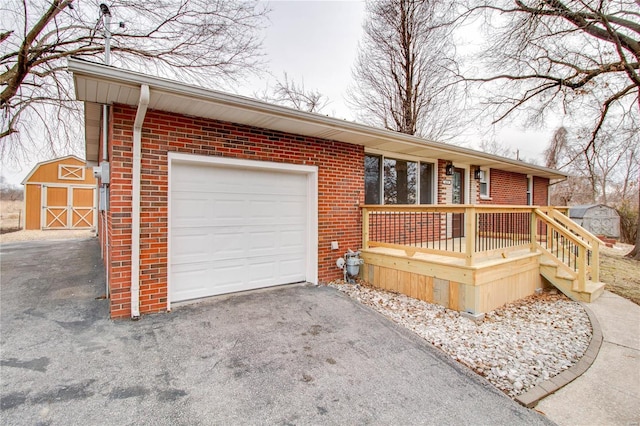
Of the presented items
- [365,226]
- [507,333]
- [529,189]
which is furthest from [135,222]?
[529,189]

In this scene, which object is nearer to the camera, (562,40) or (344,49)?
(562,40)

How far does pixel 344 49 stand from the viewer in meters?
13.2

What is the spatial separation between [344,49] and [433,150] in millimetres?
9040

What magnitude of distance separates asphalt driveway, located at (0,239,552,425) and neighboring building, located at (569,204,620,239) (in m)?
17.5

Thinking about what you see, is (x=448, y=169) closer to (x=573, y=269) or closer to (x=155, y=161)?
(x=573, y=269)

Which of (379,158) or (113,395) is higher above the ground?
(379,158)

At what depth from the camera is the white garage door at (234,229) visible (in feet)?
14.2

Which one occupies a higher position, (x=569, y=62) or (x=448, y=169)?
(x=569, y=62)

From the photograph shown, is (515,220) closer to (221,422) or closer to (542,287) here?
(542,287)

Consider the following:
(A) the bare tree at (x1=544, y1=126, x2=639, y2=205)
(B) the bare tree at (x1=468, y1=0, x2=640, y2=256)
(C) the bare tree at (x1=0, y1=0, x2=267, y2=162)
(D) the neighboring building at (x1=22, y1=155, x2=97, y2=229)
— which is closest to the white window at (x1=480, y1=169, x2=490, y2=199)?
(B) the bare tree at (x1=468, y1=0, x2=640, y2=256)

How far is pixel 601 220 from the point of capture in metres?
15.5

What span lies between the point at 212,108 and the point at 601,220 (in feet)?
66.1

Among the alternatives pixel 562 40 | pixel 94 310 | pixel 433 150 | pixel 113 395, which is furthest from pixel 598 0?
pixel 94 310

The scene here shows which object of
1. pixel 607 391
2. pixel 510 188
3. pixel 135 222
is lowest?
pixel 607 391
